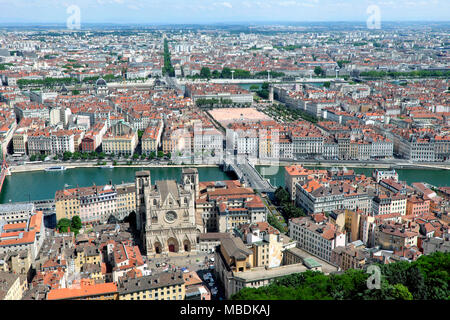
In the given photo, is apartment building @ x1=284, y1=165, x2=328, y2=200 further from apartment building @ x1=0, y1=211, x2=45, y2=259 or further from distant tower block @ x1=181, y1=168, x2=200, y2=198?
apartment building @ x1=0, y1=211, x2=45, y2=259

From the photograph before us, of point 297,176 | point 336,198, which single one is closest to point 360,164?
point 297,176

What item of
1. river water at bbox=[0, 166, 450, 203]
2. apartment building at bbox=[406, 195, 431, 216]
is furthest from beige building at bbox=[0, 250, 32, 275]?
apartment building at bbox=[406, 195, 431, 216]

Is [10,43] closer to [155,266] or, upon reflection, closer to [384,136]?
[384,136]

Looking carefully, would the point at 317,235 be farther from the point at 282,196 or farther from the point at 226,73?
the point at 226,73

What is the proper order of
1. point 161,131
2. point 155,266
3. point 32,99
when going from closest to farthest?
point 155,266, point 161,131, point 32,99

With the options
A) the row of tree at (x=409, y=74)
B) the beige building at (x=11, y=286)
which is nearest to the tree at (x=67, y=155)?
the beige building at (x=11, y=286)

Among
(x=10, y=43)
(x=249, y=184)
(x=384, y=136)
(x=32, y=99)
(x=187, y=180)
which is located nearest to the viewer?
(x=187, y=180)
